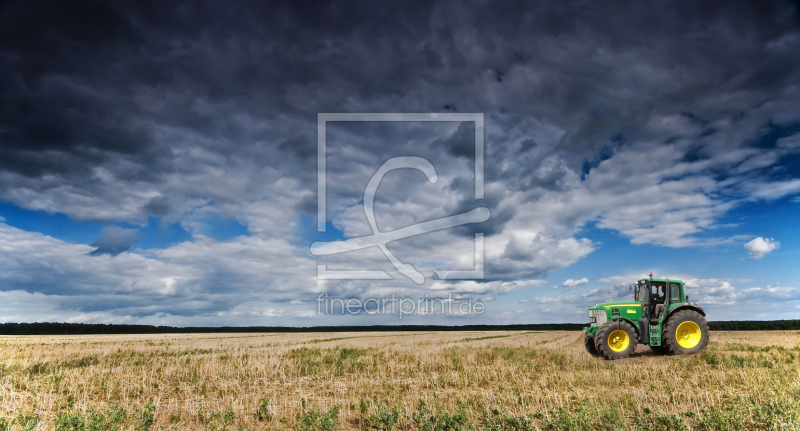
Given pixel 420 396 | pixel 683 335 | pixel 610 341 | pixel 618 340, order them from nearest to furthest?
pixel 420 396
pixel 610 341
pixel 618 340
pixel 683 335

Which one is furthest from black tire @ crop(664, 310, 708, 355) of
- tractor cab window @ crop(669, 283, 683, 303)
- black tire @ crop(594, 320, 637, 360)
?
black tire @ crop(594, 320, 637, 360)

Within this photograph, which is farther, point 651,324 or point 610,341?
point 651,324

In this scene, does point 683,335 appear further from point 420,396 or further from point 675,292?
point 420,396

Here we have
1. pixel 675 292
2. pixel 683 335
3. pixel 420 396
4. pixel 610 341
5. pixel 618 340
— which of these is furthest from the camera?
pixel 675 292

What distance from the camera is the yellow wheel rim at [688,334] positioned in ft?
61.5

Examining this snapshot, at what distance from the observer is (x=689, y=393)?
10.2 m

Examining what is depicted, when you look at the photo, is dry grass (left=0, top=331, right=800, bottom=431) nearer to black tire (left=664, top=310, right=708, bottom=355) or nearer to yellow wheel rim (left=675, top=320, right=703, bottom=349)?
black tire (left=664, top=310, right=708, bottom=355)

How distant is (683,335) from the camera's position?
1895 cm

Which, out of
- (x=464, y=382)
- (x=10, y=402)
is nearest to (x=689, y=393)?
(x=464, y=382)

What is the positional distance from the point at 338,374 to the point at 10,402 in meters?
9.04

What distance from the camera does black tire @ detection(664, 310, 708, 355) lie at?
18297mm

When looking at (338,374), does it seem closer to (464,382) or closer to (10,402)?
(464,382)

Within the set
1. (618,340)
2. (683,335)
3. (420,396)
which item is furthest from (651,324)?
(420,396)

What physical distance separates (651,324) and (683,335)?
1312mm
